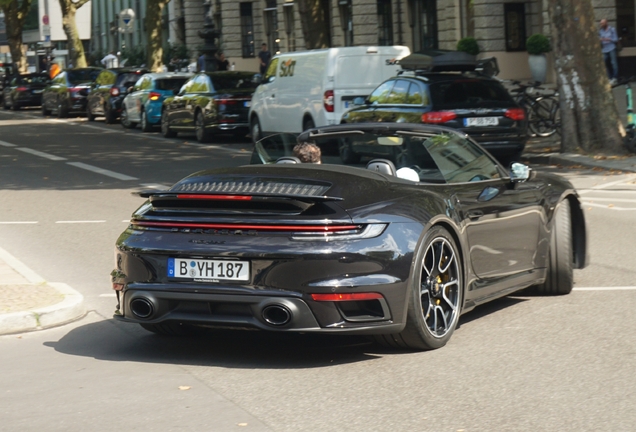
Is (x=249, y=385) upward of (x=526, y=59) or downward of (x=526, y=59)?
downward

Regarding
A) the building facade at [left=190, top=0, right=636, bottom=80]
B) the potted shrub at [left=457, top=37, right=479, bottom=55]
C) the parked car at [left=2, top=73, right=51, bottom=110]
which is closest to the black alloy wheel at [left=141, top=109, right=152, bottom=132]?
the building facade at [left=190, top=0, right=636, bottom=80]

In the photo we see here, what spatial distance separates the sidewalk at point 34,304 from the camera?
745cm

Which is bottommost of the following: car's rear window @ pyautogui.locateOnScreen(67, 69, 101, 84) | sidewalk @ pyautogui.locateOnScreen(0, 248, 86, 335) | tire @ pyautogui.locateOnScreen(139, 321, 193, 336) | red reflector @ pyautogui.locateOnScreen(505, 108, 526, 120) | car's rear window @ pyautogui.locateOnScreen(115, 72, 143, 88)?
tire @ pyautogui.locateOnScreen(139, 321, 193, 336)

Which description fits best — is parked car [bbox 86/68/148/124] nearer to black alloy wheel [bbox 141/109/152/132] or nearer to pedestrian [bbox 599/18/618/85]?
black alloy wheel [bbox 141/109/152/132]

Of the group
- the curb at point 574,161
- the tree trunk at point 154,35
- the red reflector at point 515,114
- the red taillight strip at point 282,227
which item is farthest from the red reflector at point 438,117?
the tree trunk at point 154,35

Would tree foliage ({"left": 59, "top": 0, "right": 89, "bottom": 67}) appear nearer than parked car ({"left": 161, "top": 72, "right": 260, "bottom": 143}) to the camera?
No

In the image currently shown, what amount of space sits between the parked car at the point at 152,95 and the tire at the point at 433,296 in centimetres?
2343

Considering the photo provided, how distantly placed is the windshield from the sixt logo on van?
51.6 feet

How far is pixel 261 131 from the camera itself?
24562 mm

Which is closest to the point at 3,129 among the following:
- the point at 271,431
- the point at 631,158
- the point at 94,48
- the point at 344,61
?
the point at 344,61

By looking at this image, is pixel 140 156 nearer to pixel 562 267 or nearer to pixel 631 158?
pixel 631 158

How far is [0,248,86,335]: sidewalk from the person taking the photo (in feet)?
24.4

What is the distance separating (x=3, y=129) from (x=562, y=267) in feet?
89.7

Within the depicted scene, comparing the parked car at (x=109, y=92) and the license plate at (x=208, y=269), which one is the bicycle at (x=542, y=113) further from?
the license plate at (x=208, y=269)
